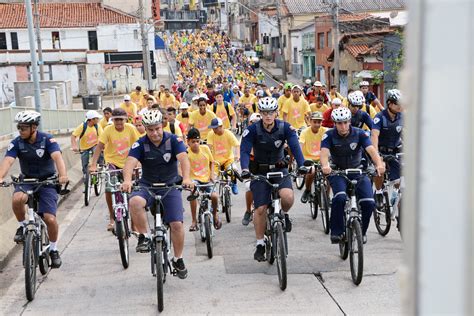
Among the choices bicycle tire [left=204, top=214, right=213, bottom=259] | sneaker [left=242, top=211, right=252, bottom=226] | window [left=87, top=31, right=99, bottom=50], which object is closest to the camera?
bicycle tire [left=204, top=214, right=213, bottom=259]

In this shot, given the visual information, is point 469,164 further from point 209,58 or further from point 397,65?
point 209,58

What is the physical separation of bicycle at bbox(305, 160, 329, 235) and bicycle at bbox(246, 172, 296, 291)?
1.73 metres

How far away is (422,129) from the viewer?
4.87 ft

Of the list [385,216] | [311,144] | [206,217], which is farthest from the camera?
[311,144]

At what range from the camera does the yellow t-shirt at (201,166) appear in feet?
31.8

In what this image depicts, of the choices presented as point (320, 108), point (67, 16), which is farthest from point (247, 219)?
point (67, 16)

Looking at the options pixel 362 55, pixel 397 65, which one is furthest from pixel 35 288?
pixel 362 55

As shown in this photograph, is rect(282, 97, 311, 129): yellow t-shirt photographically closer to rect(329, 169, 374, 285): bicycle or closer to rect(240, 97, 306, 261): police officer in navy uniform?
rect(240, 97, 306, 261): police officer in navy uniform

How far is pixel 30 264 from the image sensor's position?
7051 millimetres

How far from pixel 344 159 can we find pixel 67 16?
188 feet

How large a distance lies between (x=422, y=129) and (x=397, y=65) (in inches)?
1250

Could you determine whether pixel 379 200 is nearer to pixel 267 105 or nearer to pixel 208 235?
pixel 208 235

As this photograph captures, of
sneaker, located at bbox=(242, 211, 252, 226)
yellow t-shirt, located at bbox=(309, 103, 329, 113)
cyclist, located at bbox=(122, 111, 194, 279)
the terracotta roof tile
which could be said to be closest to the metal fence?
yellow t-shirt, located at bbox=(309, 103, 329, 113)

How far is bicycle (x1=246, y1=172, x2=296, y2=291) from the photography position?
23.6 ft
